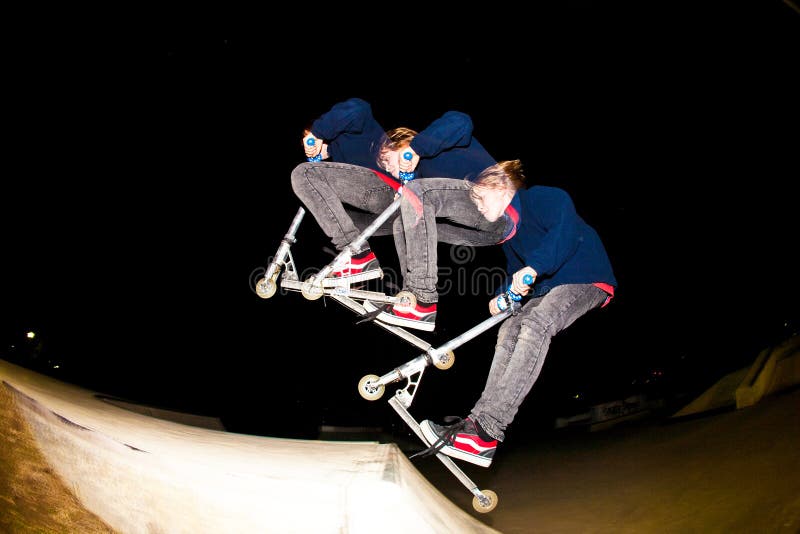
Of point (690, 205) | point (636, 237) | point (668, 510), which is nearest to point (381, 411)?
point (636, 237)

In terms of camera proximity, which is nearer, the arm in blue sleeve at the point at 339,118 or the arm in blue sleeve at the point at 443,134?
the arm in blue sleeve at the point at 443,134

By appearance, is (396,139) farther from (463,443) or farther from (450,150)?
(463,443)

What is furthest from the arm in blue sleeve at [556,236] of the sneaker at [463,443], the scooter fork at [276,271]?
the scooter fork at [276,271]

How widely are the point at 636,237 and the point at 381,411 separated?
6323mm

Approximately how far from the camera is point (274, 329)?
22.9ft

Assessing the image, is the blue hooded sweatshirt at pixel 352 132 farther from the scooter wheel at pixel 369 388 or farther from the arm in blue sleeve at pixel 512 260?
the scooter wheel at pixel 369 388

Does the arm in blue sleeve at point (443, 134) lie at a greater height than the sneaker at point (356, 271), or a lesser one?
greater

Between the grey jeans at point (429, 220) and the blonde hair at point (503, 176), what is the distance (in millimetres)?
163

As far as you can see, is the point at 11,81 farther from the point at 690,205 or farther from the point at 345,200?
the point at 690,205

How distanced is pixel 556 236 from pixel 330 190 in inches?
62.6

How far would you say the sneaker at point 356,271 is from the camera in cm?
301

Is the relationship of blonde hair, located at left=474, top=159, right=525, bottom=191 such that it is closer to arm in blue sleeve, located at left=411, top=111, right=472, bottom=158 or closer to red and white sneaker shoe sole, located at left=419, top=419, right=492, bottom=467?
arm in blue sleeve, located at left=411, top=111, right=472, bottom=158

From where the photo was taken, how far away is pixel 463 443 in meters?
2.33

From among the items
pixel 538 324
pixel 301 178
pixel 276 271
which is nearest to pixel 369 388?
pixel 538 324
